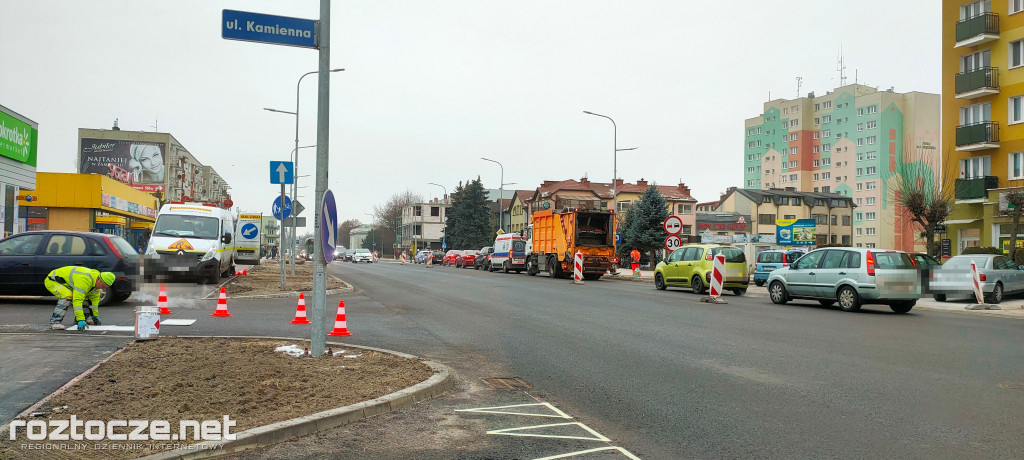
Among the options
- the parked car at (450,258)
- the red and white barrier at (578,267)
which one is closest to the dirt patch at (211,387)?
the red and white barrier at (578,267)

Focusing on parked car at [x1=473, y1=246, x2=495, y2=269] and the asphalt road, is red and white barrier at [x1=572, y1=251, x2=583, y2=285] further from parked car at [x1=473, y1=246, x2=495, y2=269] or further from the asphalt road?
parked car at [x1=473, y1=246, x2=495, y2=269]

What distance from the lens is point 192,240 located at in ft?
67.8

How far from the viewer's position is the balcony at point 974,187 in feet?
112

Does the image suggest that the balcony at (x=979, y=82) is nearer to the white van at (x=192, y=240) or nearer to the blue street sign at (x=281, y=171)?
the blue street sign at (x=281, y=171)

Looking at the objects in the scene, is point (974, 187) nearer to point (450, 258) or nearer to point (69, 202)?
point (450, 258)

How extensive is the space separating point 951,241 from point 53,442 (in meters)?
41.3

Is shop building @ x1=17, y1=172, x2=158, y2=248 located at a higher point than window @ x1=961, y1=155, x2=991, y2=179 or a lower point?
lower

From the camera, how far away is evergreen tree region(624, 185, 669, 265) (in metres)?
56.8

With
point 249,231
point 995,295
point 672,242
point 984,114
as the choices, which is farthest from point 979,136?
point 249,231

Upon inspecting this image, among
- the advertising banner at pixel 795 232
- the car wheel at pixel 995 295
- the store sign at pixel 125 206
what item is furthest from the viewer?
the advertising banner at pixel 795 232

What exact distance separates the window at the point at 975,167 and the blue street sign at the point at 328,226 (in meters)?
36.3

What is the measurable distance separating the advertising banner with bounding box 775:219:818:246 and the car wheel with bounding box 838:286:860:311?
29702mm

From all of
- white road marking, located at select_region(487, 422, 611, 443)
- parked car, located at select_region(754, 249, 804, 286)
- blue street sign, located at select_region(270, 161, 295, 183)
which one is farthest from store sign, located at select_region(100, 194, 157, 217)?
white road marking, located at select_region(487, 422, 611, 443)

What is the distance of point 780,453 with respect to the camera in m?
4.95
